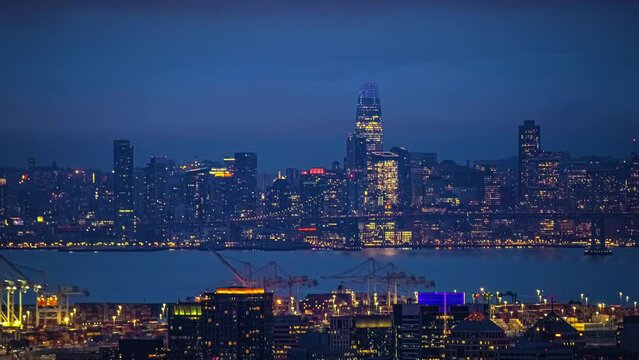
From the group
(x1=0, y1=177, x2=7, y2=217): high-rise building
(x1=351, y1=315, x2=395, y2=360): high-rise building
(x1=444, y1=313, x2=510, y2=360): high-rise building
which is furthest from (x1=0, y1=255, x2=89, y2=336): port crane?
(x1=0, y1=177, x2=7, y2=217): high-rise building

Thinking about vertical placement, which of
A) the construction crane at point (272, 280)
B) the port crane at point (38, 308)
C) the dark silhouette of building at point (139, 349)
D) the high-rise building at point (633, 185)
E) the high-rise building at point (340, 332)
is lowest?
the dark silhouette of building at point (139, 349)

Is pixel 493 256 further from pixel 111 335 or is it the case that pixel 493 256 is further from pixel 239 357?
pixel 239 357

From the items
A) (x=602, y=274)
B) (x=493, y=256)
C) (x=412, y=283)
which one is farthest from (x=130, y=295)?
(x=493, y=256)

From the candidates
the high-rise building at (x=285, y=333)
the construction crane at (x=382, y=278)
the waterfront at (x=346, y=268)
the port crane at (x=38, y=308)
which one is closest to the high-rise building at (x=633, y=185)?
the waterfront at (x=346, y=268)

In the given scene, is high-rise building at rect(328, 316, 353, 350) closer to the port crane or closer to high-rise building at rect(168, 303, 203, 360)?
high-rise building at rect(168, 303, 203, 360)

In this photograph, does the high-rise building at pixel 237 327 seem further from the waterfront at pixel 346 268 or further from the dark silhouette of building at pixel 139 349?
the waterfront at pixel 346 268

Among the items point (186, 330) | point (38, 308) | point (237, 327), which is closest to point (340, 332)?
point (237, 327)

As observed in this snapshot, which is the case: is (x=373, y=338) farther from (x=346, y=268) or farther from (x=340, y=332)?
(x=346, y=268)
